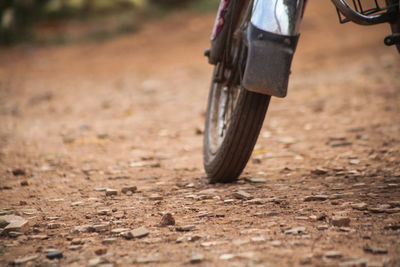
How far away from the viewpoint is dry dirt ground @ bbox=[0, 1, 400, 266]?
1534 millimetres

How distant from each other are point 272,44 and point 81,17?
11.5 meters

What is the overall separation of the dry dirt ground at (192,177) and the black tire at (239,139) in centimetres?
9

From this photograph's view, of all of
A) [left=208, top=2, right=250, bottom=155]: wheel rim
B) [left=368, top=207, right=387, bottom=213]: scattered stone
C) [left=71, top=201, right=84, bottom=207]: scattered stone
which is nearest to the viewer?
[left=368, top=207, right=387, bottom=213]: scattered stone

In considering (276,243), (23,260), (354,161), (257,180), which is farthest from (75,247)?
(354,161)

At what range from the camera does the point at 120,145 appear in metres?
3.57

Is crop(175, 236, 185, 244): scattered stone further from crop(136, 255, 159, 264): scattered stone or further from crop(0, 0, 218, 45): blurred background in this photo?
crop(0, 0, 218, 45): blurred background

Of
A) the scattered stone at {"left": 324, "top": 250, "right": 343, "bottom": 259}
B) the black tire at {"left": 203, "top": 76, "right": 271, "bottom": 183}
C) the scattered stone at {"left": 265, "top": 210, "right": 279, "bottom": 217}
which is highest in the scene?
the black tire at {"left": 203, "top": 76, "right": 271, "bottom": 183}

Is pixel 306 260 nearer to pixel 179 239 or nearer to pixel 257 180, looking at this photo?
pixel 179 239

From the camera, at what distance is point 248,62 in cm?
186

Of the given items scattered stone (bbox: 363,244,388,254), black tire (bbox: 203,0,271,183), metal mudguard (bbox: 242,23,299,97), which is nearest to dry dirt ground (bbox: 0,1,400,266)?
scattered stone (bbox: 363,244,388,254)

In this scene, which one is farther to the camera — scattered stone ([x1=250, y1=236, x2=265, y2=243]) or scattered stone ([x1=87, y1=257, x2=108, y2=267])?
scattered stone ([x1=250, y1=236, x2=265, y2=243])

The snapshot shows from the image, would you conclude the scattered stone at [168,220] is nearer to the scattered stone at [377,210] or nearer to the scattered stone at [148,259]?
the scattered stone at [148,259]

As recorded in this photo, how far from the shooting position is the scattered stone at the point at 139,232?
5.47 ft

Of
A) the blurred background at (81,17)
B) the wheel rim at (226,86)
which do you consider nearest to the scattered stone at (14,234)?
the wheel rim at (226,86)
